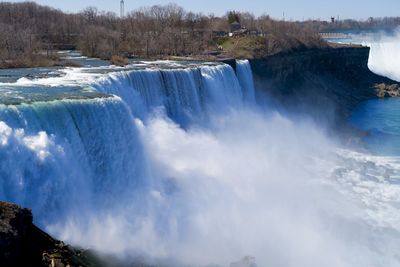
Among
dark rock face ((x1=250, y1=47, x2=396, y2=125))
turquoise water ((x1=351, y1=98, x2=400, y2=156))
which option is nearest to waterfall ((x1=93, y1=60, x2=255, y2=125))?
dark rock face ((x1=250, y1=47, x2=396, y2=125))

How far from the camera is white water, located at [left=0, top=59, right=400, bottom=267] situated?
11.6 metres

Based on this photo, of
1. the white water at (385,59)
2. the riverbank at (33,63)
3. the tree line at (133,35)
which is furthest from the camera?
the white water at (385,59)

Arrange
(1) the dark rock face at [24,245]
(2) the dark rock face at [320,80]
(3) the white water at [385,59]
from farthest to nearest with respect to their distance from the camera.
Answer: (3) the white water at [385,59], (2) the dark rock face at [320,80], (1) the dark rock face at [24,245]

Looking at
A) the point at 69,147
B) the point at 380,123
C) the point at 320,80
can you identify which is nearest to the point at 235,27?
the point at 320,80

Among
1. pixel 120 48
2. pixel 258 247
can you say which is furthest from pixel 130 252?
pixel 120 48

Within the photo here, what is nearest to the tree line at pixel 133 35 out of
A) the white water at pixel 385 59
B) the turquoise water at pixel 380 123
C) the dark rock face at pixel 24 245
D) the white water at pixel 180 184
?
the turquoise water at pixel 380 123

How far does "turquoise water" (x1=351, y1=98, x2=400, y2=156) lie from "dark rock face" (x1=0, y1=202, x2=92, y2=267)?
20.0 meters

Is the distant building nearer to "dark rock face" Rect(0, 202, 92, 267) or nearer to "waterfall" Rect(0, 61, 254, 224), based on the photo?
"waterfall" Rect(0, 61, 254, 224)

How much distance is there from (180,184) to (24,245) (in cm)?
924

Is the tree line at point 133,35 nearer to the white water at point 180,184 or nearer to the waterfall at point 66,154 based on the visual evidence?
the white water at point 180,184

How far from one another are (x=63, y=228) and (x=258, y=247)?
5224mm

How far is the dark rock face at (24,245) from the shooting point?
280 inches

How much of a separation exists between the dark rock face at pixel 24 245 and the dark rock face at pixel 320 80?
84.4 feet

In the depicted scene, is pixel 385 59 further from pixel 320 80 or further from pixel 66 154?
pixel 66 154
